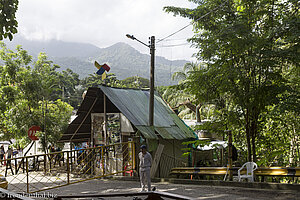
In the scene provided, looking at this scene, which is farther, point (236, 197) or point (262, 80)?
point (262, 80)

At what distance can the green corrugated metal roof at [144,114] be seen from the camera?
43.1 feet

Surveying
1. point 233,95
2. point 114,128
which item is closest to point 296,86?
point 233,95

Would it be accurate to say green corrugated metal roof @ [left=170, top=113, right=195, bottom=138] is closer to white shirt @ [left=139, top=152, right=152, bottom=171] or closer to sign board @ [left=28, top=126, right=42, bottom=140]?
white shirt @ [left=139, top=152, right=152, bottom=171]

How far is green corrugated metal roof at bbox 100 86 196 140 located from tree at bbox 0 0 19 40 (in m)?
5.81

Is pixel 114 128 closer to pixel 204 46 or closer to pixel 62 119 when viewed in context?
pixel 204 46

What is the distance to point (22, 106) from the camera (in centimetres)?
1891

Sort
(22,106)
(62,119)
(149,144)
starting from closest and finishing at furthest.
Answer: (149,144), (22,106), (62,119)

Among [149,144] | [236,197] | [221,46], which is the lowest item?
[236,197]

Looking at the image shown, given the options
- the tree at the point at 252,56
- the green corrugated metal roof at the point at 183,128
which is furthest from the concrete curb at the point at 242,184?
the green corrugated metal roof at the point at 183,128

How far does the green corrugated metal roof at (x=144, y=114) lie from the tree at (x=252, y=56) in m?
3.30

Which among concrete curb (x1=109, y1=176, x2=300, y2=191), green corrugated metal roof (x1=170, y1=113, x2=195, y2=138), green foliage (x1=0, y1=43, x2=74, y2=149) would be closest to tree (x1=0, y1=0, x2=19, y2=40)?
concrete curb (x1=109, y1=176, x2=300, y2=191)

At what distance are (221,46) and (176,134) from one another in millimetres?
5227

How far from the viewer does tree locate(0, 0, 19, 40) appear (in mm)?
8141

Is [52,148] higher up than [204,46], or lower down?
lower down
